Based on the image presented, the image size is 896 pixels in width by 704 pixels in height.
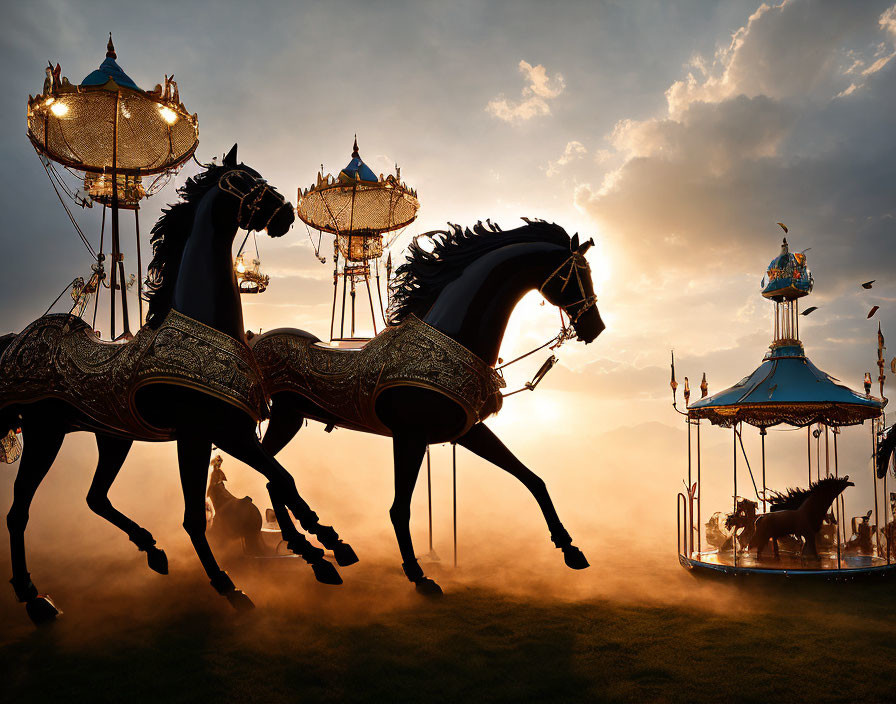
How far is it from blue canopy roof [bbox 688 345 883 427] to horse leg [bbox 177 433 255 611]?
5.32 meters

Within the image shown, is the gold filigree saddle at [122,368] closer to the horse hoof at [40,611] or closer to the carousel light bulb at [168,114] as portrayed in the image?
the horse hoof at [40,611]

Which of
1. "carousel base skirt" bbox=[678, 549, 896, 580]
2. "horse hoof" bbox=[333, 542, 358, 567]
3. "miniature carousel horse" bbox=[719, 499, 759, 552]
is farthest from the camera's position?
"miniature carousel horse" bbox=[719, 499, 759, 552]

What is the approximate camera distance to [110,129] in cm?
682

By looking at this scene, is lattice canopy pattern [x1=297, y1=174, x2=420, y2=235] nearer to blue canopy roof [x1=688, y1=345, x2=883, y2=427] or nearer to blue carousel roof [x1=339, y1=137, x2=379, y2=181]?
blue carousel roof [x1=339, y1=137, x2=379, y2=181]

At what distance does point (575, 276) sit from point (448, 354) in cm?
126

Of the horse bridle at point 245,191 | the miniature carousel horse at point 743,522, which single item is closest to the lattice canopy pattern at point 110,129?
the horse bridle at point 245,191

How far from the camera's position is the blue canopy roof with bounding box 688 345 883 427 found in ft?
22.3

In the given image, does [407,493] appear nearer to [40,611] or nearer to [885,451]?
[40,611]

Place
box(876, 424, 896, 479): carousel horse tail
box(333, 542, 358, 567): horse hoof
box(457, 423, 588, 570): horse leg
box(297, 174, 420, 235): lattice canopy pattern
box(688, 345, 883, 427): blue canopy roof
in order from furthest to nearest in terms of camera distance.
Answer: box(297, 174, 420, 235): lattice canopy pattern → box(688, 345, 883, 427): blue canopy roof → box(876, 424, 896, 479): carousel horse tail → box(457, 423, 588, 570): horse leg → box(333, 542, 358, 567): horse hoof

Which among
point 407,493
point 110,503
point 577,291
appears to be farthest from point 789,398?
point 110,503

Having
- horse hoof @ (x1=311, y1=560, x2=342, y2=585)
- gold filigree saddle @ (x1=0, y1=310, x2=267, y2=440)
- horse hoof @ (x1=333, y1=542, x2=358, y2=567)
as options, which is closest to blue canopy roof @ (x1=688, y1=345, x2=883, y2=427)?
horse hoof @ (x1=333, y1=542, x2=358, y2=567)

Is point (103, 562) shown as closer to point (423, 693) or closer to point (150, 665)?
point (150, 665)

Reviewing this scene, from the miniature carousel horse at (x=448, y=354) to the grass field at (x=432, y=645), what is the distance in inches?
24.0

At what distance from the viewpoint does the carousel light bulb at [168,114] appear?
638 cm
